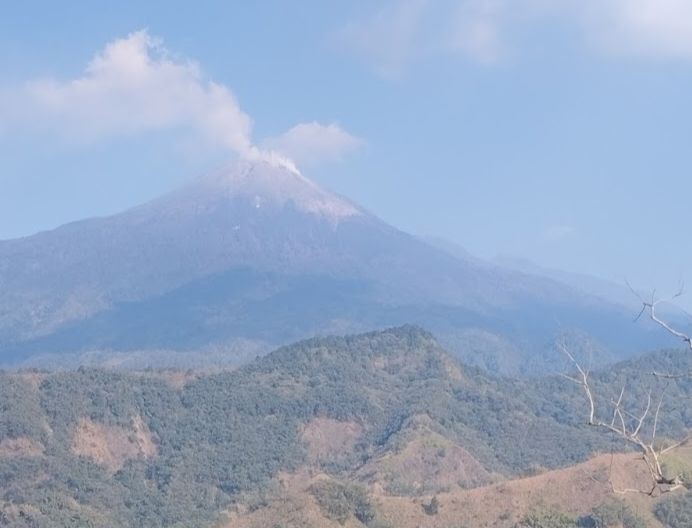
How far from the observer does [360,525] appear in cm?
3528

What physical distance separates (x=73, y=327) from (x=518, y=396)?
86.8 m

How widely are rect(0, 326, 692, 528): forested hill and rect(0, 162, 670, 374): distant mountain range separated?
150ft

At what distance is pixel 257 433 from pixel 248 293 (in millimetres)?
98454

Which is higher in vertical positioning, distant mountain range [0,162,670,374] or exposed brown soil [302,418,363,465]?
distant mountain range [0,162,670,374]

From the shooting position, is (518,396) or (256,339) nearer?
(518,396)

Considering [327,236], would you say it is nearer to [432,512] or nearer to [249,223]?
[249,223]

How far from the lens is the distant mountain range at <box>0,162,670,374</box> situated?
137250 mm

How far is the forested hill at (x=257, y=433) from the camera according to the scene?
1901 inches

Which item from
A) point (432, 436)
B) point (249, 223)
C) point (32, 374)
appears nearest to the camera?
point (432, 436)

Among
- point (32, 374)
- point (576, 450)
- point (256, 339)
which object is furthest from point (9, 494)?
point (256, 339)

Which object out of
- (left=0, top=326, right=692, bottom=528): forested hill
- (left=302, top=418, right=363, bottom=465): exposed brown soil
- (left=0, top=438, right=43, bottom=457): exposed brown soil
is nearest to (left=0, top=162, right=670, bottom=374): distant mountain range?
(left=0, top=326, right=692, bottom=528): forested hill

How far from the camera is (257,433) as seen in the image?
58969 mm

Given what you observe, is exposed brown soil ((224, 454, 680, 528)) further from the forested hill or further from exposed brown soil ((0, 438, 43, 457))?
exposed brown soil ((0, 438, 43, 457))

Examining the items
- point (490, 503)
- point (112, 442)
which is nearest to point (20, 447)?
point (112, 442)
